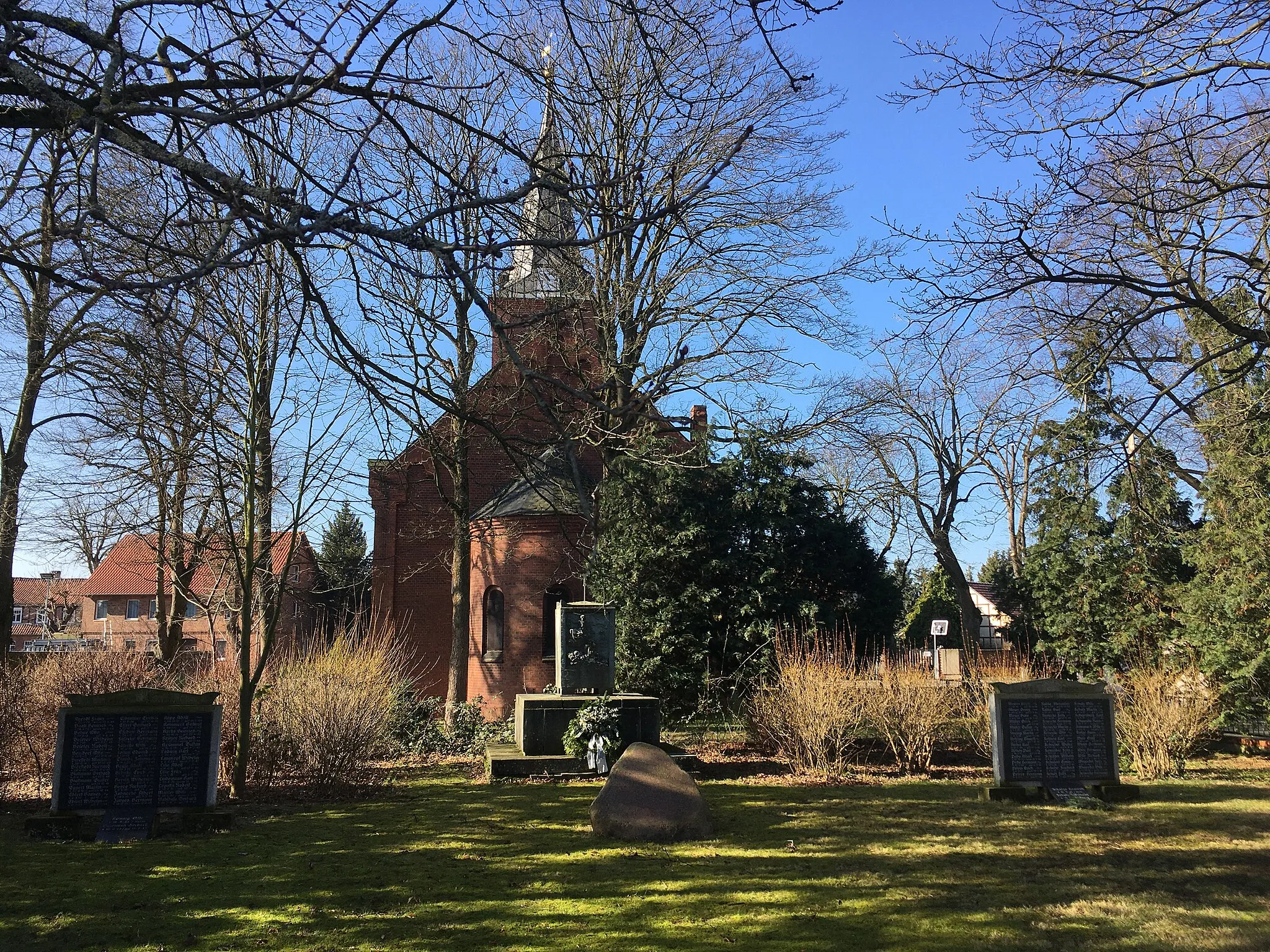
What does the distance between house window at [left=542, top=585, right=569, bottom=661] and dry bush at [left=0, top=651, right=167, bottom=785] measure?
11.5 meters

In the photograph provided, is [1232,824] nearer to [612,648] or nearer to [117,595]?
[612,648]

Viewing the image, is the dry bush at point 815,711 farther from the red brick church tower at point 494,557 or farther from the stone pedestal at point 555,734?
the red brick church tower at point 494,557

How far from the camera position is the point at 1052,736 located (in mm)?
11805

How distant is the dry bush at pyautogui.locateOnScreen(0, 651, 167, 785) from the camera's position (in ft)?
38.5

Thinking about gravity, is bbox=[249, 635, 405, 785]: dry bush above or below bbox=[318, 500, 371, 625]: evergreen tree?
below

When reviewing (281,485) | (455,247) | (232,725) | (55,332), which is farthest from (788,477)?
(455,247)

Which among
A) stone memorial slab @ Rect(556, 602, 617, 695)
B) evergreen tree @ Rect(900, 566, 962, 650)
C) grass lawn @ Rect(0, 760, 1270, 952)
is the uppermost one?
evergreen tree @ Rect(900, 566, 962, 650)

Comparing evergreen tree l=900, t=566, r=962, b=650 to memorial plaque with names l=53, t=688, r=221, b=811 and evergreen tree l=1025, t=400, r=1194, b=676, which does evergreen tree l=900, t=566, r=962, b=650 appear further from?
memorial plaque with names l=53, t=688, r=221, b=811

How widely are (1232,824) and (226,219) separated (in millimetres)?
11210

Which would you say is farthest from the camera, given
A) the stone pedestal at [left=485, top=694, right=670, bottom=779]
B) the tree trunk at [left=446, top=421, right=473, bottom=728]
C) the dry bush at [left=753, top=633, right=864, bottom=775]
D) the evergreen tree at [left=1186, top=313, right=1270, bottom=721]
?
the tree trunk at [left=446, top=421, right=473, bottom=728]

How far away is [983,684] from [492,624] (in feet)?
46.8

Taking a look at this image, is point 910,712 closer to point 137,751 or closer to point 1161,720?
point 1161,720

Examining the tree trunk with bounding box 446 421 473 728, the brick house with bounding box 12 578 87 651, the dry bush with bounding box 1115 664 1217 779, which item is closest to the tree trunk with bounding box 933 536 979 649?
the dry bush with bounding box 1115 664 1217 779

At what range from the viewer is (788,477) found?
736 inches
